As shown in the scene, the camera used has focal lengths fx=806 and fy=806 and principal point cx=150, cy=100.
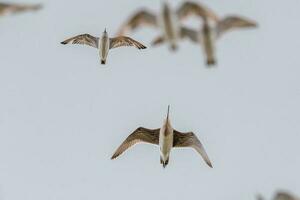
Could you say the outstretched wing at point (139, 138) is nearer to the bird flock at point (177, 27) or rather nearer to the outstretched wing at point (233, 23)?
the bird flock at point (177, 27)

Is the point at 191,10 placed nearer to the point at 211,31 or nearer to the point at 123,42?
the point at 211,31

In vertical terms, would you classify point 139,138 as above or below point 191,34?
below

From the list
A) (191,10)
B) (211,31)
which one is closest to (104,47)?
(191,10)

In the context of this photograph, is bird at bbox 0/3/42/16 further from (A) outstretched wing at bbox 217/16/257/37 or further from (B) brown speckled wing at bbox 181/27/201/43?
(A) outstretched wing at bbox 217/16/257/37

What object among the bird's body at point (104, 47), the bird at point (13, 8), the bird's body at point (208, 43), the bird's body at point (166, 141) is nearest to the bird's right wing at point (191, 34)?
the bird's body at point (208, 43)

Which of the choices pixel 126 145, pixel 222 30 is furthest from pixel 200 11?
pixel 126 145

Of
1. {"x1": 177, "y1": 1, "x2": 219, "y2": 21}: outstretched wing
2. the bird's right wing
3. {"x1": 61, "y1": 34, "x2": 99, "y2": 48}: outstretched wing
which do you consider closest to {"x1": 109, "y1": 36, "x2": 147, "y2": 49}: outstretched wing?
{"x1": 61, "y1": 34, "x2": 99, "y2": 48}: outstretched wing

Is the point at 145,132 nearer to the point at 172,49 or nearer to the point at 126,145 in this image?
the point at 126,145
